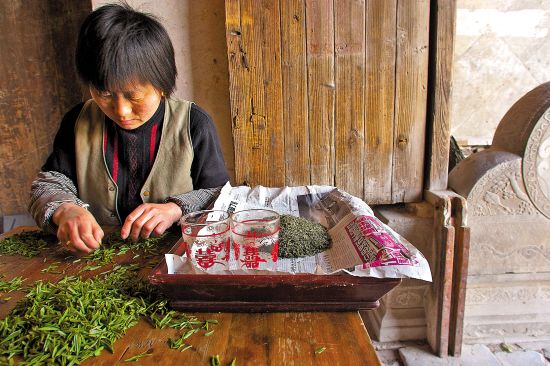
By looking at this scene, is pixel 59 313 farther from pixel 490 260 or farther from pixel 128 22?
pixel 490 260

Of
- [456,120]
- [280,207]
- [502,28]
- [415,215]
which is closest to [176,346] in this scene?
[280,207]

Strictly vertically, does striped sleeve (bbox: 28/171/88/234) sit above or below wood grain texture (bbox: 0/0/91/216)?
below

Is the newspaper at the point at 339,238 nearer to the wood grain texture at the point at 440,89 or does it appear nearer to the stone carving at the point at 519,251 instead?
the wood grain texture at the point at 440,89

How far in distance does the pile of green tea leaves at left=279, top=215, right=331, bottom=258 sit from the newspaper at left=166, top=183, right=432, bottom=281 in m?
0.02

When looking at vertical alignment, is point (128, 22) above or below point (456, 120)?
above

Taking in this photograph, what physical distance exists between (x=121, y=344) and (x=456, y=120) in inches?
214

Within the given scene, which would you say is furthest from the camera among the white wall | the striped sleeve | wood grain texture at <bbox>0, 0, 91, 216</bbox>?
the white wall

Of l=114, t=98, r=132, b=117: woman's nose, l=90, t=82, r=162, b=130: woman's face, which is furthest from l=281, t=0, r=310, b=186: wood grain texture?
l=114, t=98, r=132, b=117: woman's nose

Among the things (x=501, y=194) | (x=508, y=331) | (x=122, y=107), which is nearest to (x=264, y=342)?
(x=122, y=107)

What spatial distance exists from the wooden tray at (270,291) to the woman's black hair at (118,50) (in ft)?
2.52

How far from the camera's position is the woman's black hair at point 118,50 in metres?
1.21

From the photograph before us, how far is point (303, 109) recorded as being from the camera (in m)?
2.08

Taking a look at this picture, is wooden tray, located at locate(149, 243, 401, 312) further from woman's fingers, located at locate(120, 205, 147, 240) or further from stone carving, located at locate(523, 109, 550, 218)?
stone carving, located at locate(523, 109, 550, 218)

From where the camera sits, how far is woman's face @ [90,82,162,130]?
4.17ft
